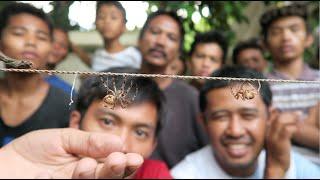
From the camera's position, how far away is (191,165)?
97.5 inches

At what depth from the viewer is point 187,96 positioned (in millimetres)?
2900

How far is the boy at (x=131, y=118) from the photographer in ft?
6.97

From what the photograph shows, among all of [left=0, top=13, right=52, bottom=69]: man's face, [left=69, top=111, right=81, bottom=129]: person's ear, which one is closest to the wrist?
[left=69, top=111, right=81, bottom=129]: person's ear

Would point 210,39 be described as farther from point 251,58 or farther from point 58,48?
point 58,48

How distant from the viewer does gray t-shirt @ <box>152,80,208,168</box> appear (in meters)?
2.72

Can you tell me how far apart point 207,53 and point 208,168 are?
113cm

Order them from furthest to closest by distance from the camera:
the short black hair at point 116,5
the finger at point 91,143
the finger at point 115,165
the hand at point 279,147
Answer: the short black hair at point 116,5 < the hand at point 279,147 < the finger at point 91,143 < the finger at point 115,165

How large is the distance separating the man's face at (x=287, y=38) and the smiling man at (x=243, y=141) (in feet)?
2.08

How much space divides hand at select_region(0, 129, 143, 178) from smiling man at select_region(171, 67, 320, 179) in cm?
91

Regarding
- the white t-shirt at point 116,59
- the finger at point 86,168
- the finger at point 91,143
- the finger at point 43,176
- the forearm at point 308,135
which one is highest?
the white t-shirt at point 116,59

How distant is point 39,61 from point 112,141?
1079 mm

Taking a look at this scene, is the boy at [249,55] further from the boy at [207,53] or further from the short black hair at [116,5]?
the short black hair at [116,5]

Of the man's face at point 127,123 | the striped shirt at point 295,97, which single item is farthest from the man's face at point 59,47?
the striped shirt at point 295,97

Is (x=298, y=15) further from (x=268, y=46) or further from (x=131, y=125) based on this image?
(x=131, y=125)
